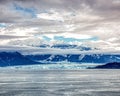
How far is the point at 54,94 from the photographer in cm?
11594

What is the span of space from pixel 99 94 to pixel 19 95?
93.9 ft

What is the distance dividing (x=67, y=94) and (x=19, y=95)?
17011 mm

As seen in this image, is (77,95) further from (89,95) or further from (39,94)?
(39,94)

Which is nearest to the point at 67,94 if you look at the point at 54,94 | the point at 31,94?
the point at 54,94

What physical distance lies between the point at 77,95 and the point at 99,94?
9335 millimetres

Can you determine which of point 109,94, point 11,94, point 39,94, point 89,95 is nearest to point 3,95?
point 11,94

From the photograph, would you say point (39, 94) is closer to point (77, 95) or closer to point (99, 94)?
point (77, 95)

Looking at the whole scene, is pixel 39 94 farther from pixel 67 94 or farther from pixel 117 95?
pixel 117 95

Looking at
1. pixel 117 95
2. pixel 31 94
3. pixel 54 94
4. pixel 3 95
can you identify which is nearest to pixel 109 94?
pixel 117 95

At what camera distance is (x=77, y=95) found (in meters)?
112

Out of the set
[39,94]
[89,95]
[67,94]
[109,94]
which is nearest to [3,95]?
[39,94]

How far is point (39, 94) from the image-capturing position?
117750 mm

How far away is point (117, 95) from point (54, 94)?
2226 cm

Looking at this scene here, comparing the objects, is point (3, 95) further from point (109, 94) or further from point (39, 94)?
point (109, 94)
